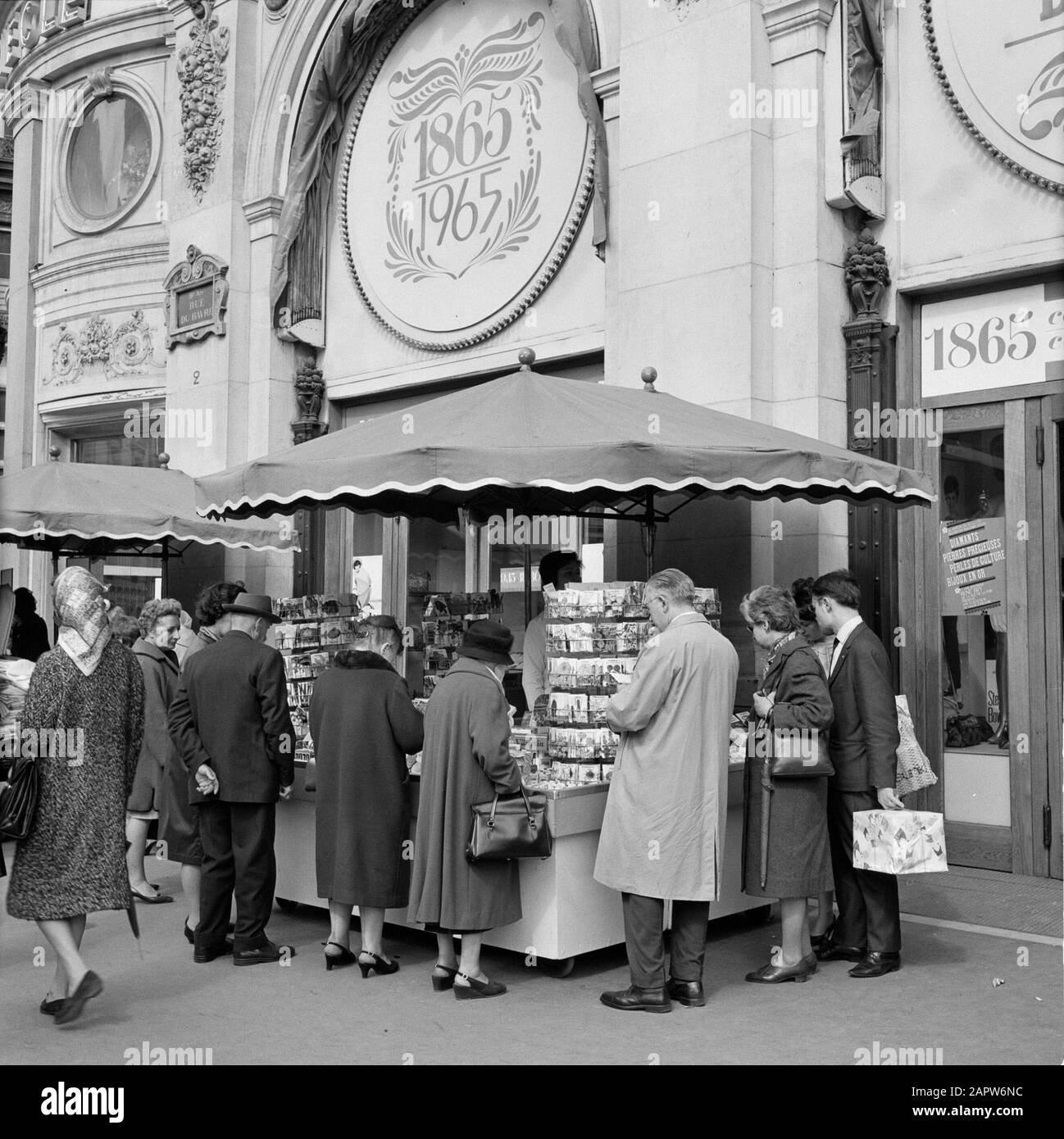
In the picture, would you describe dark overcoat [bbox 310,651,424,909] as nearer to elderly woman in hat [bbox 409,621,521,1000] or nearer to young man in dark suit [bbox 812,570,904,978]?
elderly woman in hat [bbox 409,621,521,1000]

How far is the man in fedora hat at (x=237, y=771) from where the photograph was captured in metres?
6.39

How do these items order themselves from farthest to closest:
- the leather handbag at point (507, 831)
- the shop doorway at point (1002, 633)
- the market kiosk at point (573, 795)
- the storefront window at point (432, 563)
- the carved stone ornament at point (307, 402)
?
the carved stone ornament at point (307, 402)
the storefront window at point (432, 563)
the shop doorway at point (1002, 633)
the market kiosk at point (573, 795)
the leather handbag at point (507, 831)

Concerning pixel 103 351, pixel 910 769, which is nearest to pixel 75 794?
pixel 910 769

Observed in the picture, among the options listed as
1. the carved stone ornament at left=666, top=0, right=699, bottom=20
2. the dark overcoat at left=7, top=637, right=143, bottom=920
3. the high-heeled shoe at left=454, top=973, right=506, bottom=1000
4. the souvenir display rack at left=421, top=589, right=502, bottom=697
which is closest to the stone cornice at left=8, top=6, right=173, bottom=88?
the carved stone ornament at left=666, top=0, right=699, bottom=20

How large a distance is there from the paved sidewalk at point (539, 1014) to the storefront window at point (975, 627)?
1.62 meters

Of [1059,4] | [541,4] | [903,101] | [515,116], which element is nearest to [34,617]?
[515,116]

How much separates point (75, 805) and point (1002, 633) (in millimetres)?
5755

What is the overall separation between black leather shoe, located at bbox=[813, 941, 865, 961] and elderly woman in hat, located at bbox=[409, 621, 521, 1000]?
172 centimetres

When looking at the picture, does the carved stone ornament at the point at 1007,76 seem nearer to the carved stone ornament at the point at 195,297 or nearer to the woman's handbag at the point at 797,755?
the woman's handbag at the point at 797,755

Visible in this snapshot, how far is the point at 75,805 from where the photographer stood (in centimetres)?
552

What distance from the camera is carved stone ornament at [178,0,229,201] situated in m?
13.2

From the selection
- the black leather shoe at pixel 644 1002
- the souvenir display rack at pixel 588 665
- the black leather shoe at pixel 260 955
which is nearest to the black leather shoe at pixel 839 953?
the black leather shoe at pixel 644 1002

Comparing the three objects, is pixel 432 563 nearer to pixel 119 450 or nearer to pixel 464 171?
pixel 464 171

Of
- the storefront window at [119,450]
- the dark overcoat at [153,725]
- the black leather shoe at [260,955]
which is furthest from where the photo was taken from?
the storefront window at [119,450]
